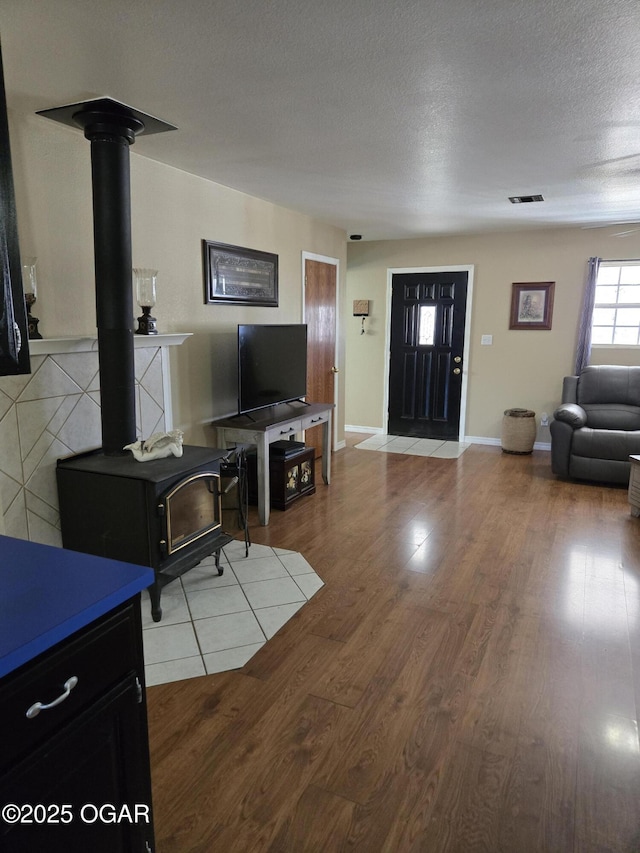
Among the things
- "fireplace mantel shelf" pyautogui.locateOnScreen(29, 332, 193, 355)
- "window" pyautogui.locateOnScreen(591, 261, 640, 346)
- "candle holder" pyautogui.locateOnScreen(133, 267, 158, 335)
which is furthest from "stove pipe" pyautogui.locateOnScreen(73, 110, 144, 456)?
"window" pyautogui.locateOnScreen(591, 261, 640, 346)

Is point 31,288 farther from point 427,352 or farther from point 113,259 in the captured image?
point 427,352

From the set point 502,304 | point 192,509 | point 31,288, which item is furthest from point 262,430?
point 502,304

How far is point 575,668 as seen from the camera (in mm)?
2383

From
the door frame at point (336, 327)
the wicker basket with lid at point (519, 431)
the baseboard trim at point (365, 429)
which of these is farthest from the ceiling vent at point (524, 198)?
the baseboard trim at point (365, 429)

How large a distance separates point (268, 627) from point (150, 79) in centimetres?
243

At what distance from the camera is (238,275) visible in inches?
168

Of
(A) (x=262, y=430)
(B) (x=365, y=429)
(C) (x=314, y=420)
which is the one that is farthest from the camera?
(B) (x=365, y=429)

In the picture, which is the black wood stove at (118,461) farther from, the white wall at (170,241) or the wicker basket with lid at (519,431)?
the wicker basket with lid at (519,431)

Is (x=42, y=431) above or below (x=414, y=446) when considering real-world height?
above

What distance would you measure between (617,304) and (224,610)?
5.24 metres

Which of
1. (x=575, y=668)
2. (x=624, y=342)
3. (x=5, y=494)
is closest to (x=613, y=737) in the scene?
(x=575, y=668)

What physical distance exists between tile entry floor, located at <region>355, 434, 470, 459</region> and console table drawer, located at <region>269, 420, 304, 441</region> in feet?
7.28

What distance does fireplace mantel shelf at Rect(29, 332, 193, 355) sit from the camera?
8.46ft

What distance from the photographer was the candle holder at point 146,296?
10.5 ft
